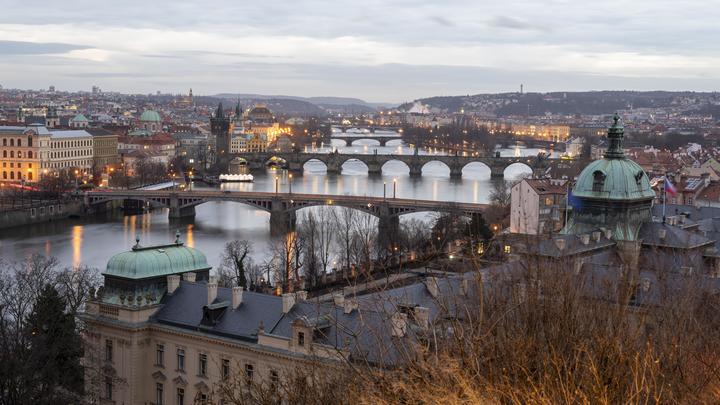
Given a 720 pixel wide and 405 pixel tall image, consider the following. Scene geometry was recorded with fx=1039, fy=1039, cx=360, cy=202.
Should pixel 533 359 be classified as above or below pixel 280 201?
above

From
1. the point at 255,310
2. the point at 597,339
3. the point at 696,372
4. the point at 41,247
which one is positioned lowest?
the point at 41,247

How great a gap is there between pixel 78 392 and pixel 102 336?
5.14ft

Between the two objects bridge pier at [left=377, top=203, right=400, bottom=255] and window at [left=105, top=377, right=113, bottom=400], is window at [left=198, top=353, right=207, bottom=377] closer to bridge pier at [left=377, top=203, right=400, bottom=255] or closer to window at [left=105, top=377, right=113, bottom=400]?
window at [left=105, top=377, right=113, bottom=400]

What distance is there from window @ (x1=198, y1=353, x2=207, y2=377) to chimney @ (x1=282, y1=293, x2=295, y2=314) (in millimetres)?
1418

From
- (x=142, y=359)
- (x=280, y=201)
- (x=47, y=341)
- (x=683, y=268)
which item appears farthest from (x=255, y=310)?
(x=280, y=201)

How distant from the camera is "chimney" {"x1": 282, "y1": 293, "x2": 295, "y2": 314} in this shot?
13.7m

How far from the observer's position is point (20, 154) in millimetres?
54781

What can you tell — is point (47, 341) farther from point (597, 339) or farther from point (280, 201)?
point (280, 201)

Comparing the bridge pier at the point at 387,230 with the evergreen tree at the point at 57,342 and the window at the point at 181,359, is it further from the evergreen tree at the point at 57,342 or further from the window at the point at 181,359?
the window at the point at 181,359

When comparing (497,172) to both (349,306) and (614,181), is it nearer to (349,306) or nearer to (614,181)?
(614,181)

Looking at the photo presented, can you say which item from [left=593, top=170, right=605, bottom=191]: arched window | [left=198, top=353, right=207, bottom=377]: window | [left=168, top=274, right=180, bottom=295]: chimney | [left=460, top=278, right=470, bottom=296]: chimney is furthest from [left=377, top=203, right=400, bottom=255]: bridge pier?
[left=460, top=278, right=470, bottom=296]: chimney

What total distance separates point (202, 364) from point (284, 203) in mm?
26354

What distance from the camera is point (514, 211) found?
3100 centimetres

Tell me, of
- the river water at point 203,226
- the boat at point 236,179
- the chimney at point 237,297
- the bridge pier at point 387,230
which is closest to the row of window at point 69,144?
the river water at point 203,226
